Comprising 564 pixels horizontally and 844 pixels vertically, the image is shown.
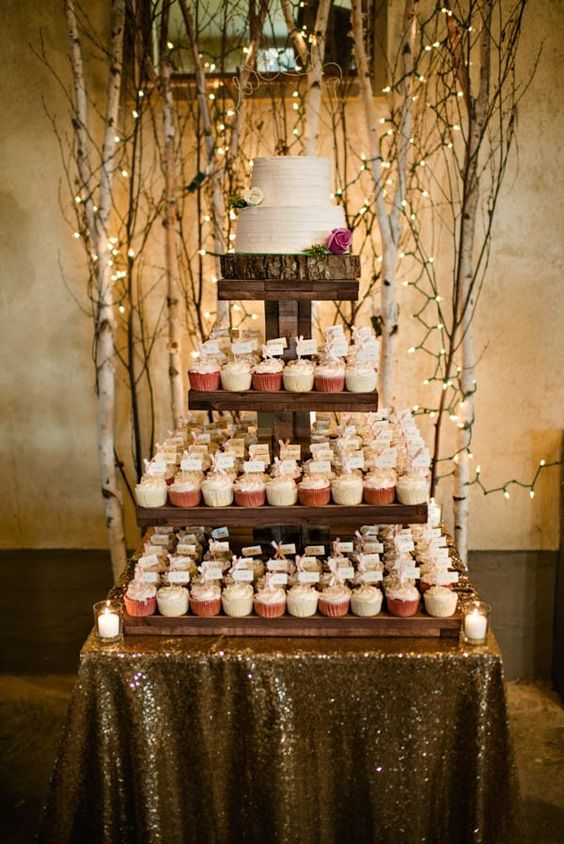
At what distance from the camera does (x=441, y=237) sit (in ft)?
13.1

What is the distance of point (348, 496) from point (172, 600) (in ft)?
1.86

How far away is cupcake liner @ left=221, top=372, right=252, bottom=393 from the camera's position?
7.68ft

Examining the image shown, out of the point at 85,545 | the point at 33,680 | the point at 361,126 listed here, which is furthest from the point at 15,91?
the point at 33,680

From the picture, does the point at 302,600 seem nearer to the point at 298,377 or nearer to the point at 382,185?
the point at 298,377

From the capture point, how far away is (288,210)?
242cm

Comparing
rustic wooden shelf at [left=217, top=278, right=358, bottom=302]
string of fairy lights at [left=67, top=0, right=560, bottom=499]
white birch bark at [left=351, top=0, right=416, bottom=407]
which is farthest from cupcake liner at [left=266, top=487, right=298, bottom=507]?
string of fairy lights at [left=67, top=0, right=560, bottom=499]

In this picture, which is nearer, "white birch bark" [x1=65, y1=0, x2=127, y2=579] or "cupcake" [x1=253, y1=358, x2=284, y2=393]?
"cupcake" [x1=253, y1=358, x2=284, y2=393]

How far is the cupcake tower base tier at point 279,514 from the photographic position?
7.56 feet

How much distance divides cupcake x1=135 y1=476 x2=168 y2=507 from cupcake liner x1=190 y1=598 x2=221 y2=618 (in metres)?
0.29

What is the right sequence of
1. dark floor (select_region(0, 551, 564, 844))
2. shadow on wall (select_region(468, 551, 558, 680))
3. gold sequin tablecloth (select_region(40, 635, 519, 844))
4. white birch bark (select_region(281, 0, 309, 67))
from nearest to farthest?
gold sequin tablecloth (select_region(40, 635, 519, 844))
dark floor (select_region(0, 551, 564, 844))
white birch bark (select_region(281, 0, 309, 67))
shadow on wall (select_region(468, 551, 558, 680))

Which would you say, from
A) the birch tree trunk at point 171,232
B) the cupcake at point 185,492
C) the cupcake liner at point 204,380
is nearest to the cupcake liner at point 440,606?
the cupcake at point 185,492

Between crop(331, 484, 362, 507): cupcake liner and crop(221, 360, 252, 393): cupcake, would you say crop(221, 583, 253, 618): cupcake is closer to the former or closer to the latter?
crop(331, 484, 362, 507): cupcake liner

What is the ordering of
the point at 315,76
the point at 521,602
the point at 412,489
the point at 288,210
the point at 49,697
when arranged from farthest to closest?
the point at 521,602 → the point at 49,697 → the point at 315,76 → the point at 288,210 → the point at 412,489

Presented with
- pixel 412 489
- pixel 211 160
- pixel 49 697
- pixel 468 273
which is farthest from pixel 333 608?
pixel 49 697
